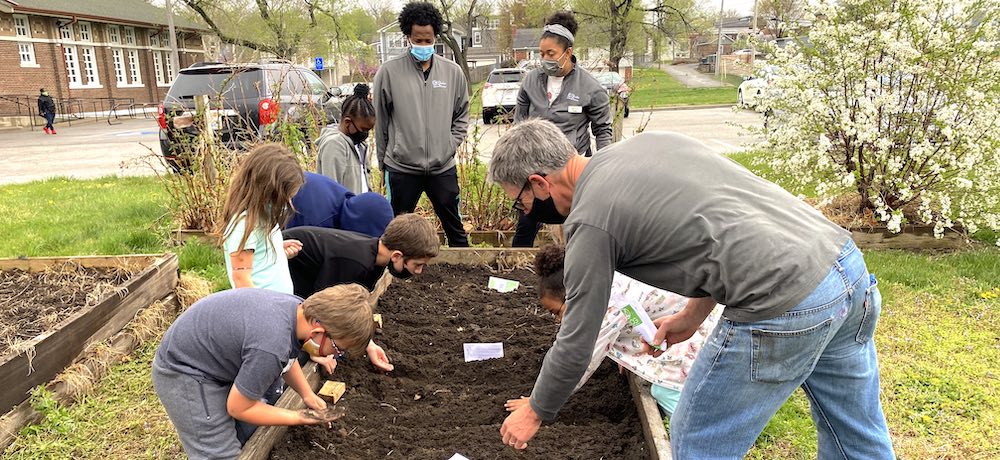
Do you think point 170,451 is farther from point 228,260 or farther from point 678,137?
point 678,137

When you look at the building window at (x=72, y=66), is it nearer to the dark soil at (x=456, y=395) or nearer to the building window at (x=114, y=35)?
the building window at (x=114, y=35)

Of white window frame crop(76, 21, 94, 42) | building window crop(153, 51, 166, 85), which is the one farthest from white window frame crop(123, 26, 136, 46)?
white window frame crop(76, 21, 94, 42)

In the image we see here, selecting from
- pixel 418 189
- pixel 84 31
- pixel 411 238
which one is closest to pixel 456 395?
pixel 411 238

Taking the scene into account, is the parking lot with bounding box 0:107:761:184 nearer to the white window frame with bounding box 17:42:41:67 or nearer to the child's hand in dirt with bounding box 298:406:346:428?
the white window frame with bounding box 17:42:41:67

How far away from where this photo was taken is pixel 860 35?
5.39 metres

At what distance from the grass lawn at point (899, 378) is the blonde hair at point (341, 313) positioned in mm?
1336

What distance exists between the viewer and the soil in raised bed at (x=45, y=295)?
360 cm

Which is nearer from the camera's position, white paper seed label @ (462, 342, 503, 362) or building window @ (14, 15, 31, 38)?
white paper seed label @ (462, 342, 503, 362)

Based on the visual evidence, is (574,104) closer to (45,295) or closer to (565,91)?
(565,91)

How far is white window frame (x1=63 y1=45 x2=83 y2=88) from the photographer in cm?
2920

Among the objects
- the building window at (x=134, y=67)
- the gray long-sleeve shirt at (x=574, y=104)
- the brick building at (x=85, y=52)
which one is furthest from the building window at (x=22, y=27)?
the gray long-sleeve shirt at (x=574, y=104)

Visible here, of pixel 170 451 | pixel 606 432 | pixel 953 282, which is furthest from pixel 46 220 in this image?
pixel 953 282

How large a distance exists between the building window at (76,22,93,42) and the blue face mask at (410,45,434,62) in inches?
1263

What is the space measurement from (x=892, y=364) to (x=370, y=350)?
2.78 metres
